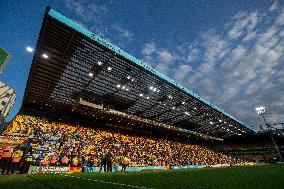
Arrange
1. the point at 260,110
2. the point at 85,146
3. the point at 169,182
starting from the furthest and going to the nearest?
1. the point at 260,110
2. the point at 85,146
3. the point at 169,182

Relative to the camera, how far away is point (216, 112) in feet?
92.5

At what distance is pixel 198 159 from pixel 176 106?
14.6 m

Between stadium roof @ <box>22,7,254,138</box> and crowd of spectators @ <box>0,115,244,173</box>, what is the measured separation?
89.0 inches

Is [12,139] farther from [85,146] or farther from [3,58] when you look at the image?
[3,58]

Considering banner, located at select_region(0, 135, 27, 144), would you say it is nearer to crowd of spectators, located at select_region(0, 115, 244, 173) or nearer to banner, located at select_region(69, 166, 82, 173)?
crowd of spectators, located at select_region(0, 115, 244, 173)

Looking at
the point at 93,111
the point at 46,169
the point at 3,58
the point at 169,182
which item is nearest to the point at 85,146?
the point at 93,111

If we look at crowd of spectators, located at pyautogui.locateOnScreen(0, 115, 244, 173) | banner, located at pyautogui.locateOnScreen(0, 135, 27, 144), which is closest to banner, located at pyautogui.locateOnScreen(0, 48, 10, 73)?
crowd of spectators, located at pyautogui.locateOnScreen(0, 115, 244, 173)

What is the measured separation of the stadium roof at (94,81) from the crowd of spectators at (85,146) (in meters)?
2.26

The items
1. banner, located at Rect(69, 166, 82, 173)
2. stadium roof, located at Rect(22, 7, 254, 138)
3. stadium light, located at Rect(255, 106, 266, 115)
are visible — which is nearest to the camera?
stadium roof, located at Rect(22, 7, 254, 138)

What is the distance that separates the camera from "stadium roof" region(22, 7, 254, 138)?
12.0 meters

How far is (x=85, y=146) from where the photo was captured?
802 inches

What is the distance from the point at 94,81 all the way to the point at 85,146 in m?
7.76

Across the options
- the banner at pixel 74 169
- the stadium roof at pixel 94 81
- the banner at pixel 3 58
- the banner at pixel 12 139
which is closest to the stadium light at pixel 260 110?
the stadium roof at pixel 94 81

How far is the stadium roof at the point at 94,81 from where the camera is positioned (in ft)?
39.5
